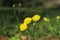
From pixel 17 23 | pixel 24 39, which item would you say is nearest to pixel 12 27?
pixel 17 23

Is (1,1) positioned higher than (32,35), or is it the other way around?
(1,1)

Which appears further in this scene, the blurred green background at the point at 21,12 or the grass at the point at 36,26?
the blurred green background at the point at 21,12

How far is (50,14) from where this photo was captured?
12.3 ft

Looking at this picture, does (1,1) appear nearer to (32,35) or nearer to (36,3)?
(36,3)

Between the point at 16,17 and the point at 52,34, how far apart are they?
2.27 feet

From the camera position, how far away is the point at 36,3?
3.83m

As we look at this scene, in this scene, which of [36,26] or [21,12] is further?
[21,12]

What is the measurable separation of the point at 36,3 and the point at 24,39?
0.77 meters

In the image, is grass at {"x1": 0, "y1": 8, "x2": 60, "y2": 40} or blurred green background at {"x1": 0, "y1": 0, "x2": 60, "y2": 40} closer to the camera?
grass at {"x1": 0, "y1": 8, "x2": 60, "y2": 40}

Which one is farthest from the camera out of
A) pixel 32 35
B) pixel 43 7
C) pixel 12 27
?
pixel 43 7

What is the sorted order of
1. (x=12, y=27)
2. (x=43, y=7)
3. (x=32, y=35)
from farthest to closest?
(x=43, y=7), (x=12, y=27), (x=32, y=35)

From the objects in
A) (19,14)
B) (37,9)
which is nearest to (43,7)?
(37,9)

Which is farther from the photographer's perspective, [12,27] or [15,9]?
[15,9]

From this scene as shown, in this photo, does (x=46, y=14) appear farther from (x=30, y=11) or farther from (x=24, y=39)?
(x=24, y=39)
